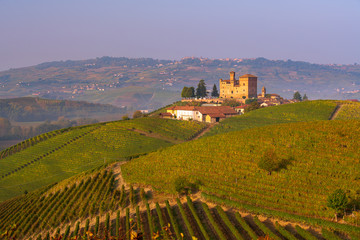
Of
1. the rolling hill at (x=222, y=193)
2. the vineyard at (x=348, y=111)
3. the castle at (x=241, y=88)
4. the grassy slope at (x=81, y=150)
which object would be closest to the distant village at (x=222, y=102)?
the castle at (x=241, y=88)

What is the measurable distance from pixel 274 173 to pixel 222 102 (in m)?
106

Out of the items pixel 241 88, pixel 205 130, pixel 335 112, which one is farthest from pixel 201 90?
pixel 335 112

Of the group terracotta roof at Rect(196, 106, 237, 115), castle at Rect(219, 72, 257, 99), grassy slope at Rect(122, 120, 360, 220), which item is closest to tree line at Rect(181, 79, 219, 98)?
castle at Rect(219, 72, 257, 99)

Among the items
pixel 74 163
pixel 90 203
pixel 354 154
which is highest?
pixel 354 154

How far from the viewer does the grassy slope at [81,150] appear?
68.3 metres

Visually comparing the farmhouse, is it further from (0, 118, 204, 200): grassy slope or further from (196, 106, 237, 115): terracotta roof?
(0, 118, 204, 200): grassy slope

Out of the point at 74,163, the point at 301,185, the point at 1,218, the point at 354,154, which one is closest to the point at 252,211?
the point at 301,185

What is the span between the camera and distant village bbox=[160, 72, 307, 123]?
107 meters

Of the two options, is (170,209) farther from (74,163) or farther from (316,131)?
(74,163)

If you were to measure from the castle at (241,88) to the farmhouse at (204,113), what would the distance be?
39.7m

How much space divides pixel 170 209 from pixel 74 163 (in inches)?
1902

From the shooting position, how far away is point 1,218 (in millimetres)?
44500

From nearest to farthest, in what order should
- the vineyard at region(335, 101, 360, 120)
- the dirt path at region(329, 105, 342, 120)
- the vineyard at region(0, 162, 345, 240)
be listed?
1. the vineyard at region(0, 162, 345, 240)
2. the vineyard at region(335, 101, 360, 120)
3. the dirt path at region(329, 105, 342, 120)

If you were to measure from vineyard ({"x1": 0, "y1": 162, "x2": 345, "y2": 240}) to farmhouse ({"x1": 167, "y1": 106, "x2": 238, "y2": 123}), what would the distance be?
58086 mm
